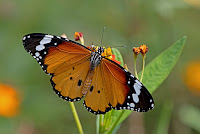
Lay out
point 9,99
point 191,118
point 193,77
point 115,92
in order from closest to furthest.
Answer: point 115,92, point 191,118, point 9,99, point 193,77

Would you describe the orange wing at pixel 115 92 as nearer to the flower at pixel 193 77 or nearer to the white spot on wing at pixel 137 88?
the white spot on wing at pixel 137 88

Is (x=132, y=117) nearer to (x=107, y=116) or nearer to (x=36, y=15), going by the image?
(x=107, y=116)

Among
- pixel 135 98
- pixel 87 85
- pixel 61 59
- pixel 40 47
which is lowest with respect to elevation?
pixel 135 98

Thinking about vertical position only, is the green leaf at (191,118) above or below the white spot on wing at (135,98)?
below

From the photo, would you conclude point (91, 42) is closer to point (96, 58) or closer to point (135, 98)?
point (96, 58)

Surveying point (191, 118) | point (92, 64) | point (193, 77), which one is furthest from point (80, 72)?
point (193, 77)

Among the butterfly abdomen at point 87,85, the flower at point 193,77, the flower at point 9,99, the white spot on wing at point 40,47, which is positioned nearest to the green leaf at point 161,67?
the butterfly abdomen at point 87,85

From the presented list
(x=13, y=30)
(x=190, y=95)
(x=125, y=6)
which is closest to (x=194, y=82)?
(x=190, y=95)
